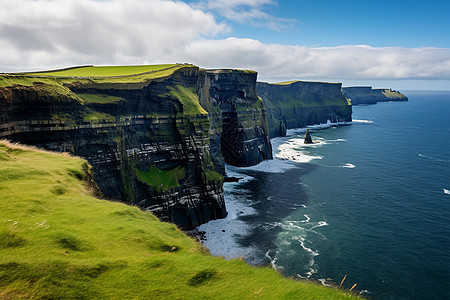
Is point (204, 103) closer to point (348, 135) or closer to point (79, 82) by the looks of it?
point (79, 82)

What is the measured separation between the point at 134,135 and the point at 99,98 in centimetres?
816

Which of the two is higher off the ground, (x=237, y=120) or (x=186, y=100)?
(x=186, y=100)

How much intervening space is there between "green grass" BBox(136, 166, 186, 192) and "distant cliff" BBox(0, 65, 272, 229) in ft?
0.59

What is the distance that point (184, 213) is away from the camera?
5175 centimetres

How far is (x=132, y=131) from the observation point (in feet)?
163

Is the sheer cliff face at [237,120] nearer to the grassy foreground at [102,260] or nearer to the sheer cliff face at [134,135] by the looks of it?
the sheer cliff face at [134,135]

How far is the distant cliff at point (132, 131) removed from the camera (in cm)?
3838

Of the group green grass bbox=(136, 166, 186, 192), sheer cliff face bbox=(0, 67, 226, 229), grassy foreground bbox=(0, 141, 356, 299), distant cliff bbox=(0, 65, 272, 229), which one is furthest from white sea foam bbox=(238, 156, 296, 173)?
grassy foreground bbox=(0, 141, 356, 299)

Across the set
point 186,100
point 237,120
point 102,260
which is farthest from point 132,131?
point 237,120

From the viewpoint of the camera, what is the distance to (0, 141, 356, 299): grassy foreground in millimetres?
10609

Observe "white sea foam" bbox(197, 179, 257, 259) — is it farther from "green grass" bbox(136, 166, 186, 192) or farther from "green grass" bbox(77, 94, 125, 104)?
"green grass" bbox(77, 94, 125, 104)

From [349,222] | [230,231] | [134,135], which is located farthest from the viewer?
[349,222]

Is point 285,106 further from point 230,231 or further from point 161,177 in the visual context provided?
point 161,177

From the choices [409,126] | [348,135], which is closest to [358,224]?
[348,135]
